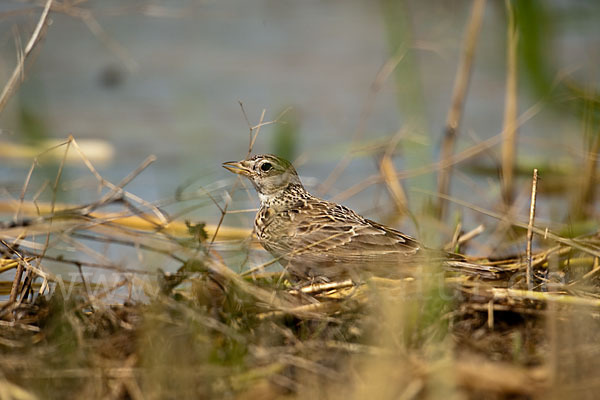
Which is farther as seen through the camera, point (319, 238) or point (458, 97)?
point (458, 97)

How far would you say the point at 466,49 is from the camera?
24.0ft

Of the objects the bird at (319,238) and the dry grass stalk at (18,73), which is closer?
the dry grass stalk at (18,73)

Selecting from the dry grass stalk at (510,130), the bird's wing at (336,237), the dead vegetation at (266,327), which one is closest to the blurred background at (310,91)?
the dry grass stalk at (510,130)

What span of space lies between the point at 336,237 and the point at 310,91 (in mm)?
5961

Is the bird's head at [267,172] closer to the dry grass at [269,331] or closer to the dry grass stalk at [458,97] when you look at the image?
the dry grass at [269,331]

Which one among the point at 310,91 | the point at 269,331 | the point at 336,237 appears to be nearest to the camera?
the point at 269,331

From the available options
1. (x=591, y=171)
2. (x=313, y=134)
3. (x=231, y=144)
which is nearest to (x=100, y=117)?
(x=231, y=144)

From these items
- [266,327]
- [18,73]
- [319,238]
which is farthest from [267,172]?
[266,327]

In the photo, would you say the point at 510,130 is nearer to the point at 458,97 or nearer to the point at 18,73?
the point at 458,97

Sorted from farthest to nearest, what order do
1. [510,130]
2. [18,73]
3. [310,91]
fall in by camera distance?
[310,91]
[510,130]
[18,73]

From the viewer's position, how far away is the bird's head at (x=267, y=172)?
5887mm

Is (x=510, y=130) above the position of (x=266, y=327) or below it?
above

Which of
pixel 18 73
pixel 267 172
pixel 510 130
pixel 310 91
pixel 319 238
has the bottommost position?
pixel 310 91

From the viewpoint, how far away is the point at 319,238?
17.4 ft
